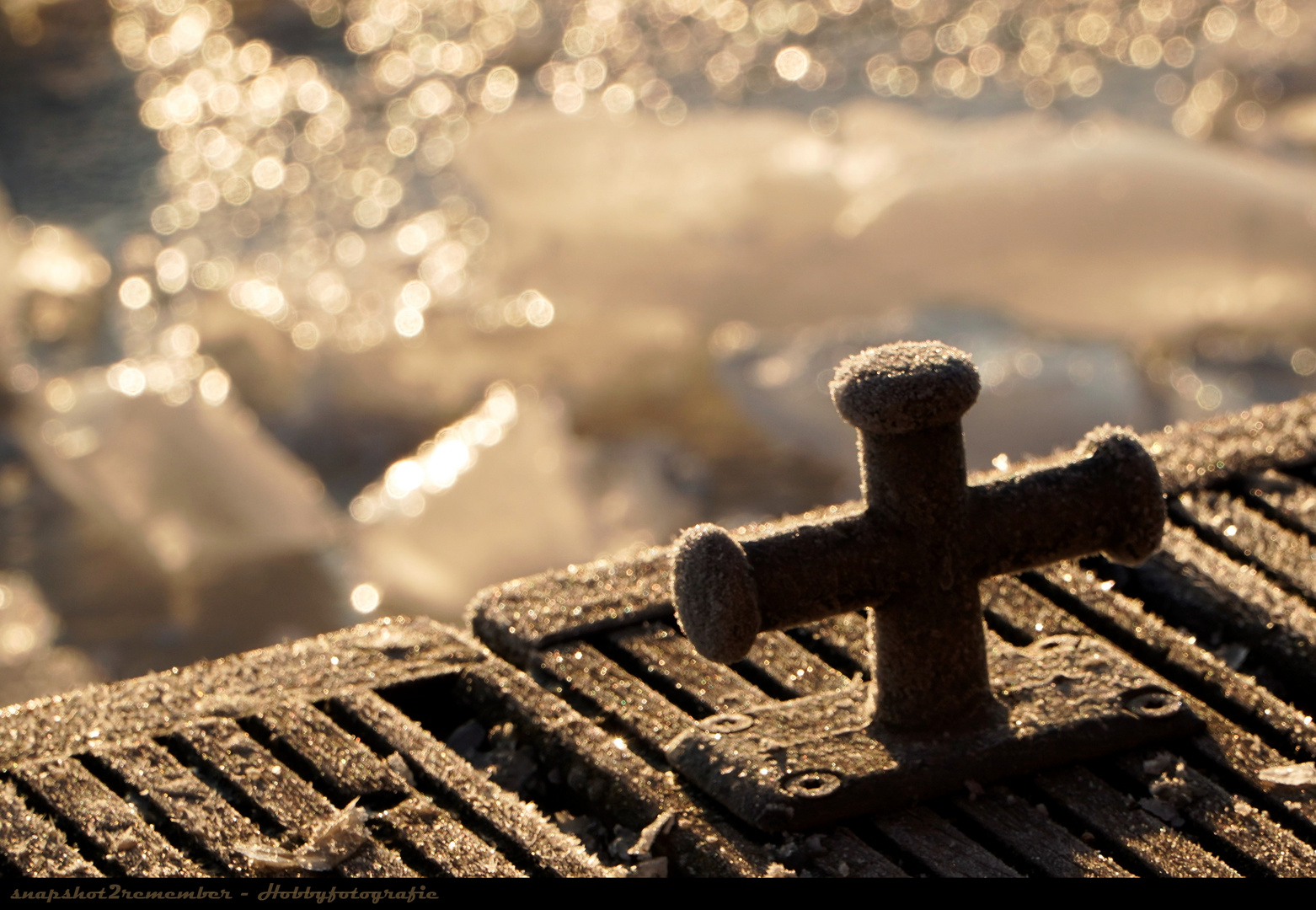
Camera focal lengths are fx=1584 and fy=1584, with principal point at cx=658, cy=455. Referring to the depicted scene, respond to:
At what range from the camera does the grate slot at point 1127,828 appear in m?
1.00

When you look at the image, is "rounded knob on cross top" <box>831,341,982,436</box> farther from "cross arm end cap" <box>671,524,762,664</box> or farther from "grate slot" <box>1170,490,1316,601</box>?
"grate slot" <box>1170,490,1316,601</box>

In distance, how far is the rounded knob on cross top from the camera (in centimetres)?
102

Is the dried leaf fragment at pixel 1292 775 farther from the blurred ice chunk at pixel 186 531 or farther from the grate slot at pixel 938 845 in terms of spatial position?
the blurred ice chunk at pixel 186 531

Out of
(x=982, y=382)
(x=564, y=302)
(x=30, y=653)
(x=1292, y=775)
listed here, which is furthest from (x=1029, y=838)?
(x=564, y=302)

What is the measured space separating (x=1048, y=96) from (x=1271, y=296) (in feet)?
5.06

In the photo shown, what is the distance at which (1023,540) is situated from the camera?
1.11 m

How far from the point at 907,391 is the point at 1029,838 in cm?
30

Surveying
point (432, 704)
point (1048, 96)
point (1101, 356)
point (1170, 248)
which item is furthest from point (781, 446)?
point (432, 704)

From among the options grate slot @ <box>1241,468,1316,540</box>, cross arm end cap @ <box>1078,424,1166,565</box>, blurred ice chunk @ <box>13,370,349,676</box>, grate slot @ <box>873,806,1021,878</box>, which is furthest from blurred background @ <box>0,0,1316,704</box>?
grate slot @ <box>873,806,1021,878</box>

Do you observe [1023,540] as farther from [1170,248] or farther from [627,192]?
[627,192]

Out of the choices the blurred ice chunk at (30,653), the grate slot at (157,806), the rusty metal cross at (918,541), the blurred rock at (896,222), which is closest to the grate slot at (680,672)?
the rusty metal cross at (918,541)

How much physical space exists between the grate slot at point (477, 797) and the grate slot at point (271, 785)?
7cm

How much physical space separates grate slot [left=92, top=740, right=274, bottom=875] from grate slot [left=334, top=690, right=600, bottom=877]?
13cm

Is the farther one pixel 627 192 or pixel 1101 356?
pixel 627 192
